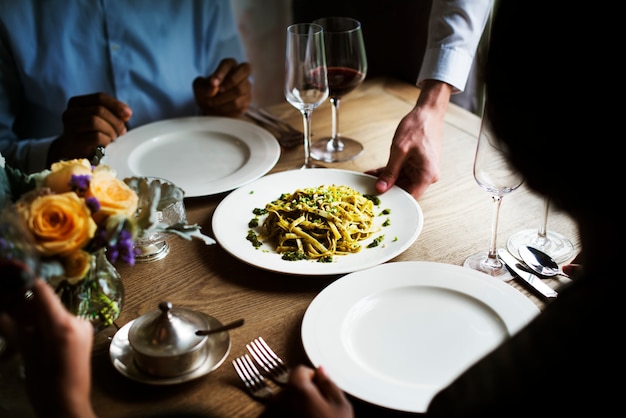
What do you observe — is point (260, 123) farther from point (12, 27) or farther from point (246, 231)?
point (12, 27)

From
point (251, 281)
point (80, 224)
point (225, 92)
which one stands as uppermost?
point (80, 224)

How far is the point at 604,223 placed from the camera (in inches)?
29.5

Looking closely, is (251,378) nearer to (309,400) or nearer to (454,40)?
(309,400)

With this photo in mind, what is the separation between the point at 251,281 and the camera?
1.26 m

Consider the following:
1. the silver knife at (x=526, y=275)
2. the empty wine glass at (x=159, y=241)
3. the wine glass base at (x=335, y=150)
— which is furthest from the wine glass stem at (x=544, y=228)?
the empty wine glass at (x=159, y=241)

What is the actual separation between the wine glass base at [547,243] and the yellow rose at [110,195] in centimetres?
85

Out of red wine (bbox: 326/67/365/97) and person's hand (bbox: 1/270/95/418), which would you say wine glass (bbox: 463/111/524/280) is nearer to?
red wine (bbox: 326/67/365/97)

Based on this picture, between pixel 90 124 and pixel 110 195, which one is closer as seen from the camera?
pixel 110 195

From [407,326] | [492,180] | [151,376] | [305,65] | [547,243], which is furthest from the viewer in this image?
[305,65]

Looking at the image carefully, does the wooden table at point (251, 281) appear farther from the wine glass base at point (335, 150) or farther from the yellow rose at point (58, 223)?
the yellow rose at point (58, 223)

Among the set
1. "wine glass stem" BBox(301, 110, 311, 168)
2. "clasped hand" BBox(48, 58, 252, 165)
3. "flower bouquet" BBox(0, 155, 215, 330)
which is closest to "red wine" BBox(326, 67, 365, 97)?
"wine glass stem" BBox(301, 110, 311, 168)

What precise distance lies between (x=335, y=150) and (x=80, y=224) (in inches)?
43.0

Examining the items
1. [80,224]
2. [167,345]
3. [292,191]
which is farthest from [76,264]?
[292,191]

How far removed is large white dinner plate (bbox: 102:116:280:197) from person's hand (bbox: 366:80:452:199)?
355 mm
